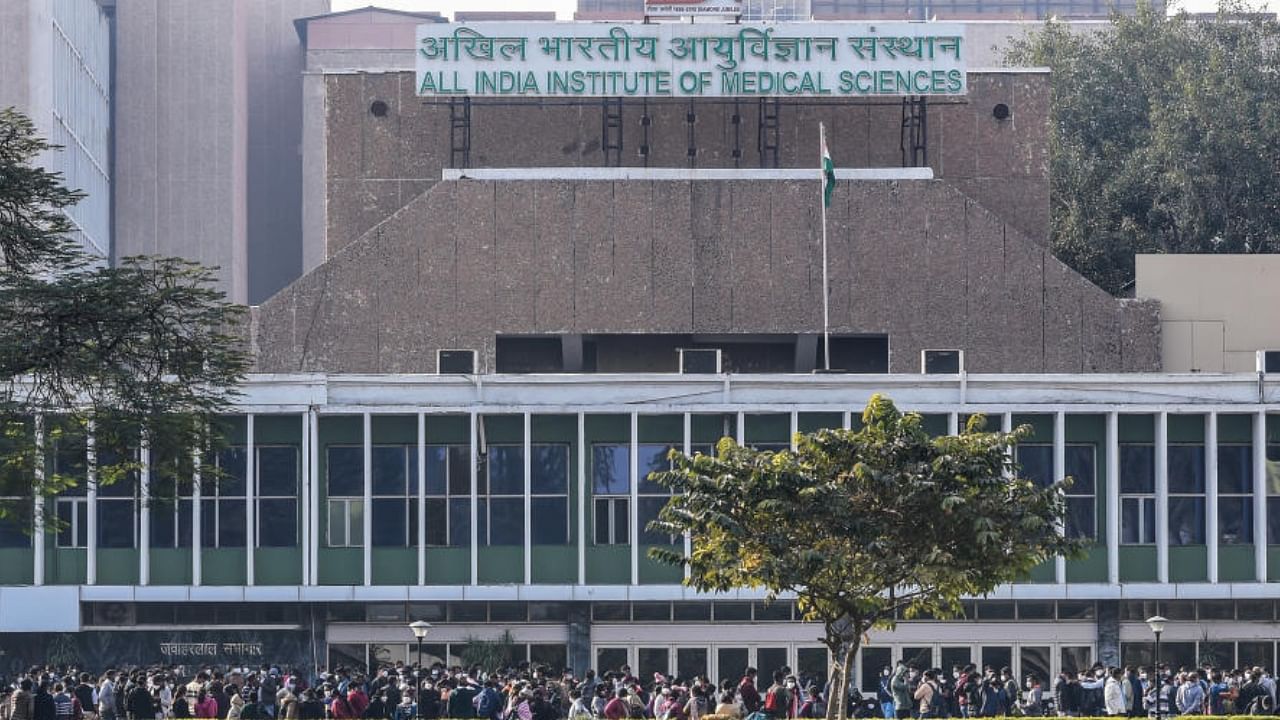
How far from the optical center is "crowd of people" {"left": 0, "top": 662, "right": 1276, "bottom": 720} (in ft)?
142

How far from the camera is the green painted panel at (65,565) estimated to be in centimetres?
5509

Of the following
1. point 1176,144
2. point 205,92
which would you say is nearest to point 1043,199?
point 1176,144

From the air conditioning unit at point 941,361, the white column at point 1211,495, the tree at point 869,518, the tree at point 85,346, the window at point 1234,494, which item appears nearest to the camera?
the tree at point 869,518

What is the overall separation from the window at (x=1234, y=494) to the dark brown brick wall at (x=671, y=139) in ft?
31.4

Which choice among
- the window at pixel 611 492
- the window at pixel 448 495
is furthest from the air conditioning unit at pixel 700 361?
the window at pixel 448 495

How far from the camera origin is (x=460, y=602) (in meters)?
55.5

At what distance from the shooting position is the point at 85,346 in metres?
38.5

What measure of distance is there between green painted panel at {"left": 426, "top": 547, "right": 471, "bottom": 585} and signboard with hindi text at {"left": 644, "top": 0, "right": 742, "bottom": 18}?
1496 centimetres

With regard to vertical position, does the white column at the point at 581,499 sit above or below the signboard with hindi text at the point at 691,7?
below

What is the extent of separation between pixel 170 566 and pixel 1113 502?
67.6 feet

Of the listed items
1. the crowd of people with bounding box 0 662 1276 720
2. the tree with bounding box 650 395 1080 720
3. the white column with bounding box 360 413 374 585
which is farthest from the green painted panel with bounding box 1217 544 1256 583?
the tree with bounding box 650 395 1080 720

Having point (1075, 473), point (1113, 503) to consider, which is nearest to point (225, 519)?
point (1075, 473)

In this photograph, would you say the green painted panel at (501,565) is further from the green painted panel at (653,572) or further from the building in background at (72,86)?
the building in background at (72,86)

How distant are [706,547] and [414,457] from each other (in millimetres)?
18578
